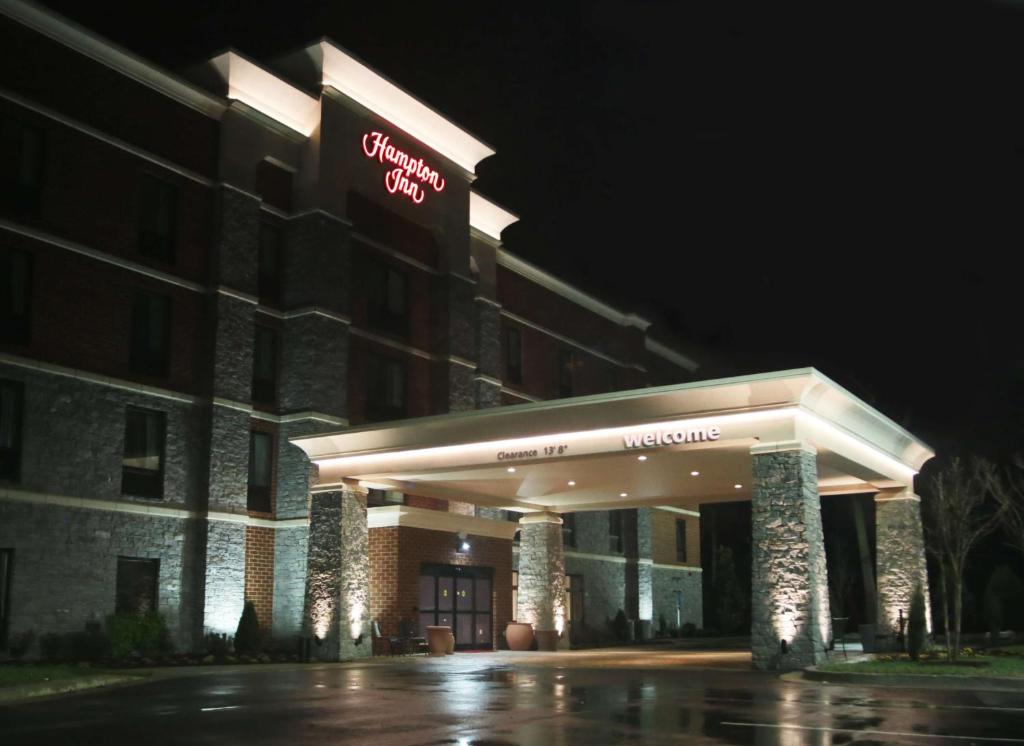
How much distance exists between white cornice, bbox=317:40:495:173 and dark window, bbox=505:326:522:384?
24.2 ft

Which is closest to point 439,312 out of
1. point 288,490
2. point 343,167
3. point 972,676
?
point 343,167

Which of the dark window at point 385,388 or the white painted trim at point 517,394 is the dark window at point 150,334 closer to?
the dark window at point 385,388

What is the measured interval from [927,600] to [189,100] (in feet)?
84.7

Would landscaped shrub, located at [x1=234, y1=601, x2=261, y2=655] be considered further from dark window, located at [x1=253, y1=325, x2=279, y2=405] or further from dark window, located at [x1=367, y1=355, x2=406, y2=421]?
dark window, located at [x1=367, y1=355, x2=406, y2=421]

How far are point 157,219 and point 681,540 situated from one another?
112 ft

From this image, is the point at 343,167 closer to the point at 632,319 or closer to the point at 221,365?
the point at 221,365

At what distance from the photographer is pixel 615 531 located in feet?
161

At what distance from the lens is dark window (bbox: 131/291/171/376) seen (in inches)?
1158

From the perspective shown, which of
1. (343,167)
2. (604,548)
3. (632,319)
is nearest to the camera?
(343,167)

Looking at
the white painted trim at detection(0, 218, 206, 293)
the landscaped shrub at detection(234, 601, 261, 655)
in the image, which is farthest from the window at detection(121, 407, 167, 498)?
the landscaped shrub at detection(234, 601, 261, 655)

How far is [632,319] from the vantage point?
173ft

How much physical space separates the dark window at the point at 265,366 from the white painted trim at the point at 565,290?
1233cm

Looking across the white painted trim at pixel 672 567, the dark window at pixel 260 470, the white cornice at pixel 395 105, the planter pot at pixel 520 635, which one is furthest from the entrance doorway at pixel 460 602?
the white painted trim at pixel 672 567

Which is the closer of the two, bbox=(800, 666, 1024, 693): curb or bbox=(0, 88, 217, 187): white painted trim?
bbox=(800, 666, 1024, 693): curb
